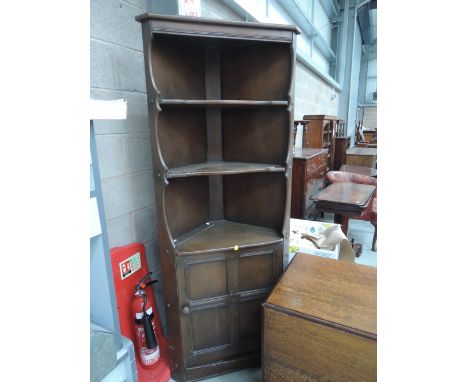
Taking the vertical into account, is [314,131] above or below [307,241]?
above

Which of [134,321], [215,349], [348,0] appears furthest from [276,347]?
[348,0]

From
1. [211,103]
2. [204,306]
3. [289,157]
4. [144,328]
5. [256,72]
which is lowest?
[144,328]

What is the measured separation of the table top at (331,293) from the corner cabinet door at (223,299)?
163 mm

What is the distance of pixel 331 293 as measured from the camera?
3.95 feet

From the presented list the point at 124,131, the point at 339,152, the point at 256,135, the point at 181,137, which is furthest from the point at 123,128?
the point at 339,152

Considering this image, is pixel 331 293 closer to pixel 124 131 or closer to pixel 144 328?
pixel 144 328

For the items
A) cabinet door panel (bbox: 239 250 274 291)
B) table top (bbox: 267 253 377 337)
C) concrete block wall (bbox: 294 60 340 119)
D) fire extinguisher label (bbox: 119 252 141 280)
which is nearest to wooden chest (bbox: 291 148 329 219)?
concrete block wall (bbox: 294 60 340 119)

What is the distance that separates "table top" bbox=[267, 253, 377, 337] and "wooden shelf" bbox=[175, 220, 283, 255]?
208mm

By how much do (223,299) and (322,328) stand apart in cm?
52

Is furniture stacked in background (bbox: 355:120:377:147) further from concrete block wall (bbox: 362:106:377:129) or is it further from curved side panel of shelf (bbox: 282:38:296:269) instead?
curved side panel of shelf (bbox: 282:38:296:269)

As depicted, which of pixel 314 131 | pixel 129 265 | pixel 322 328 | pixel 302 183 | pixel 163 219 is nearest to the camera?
pixel 322 328

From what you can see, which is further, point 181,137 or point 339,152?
point 339,152
